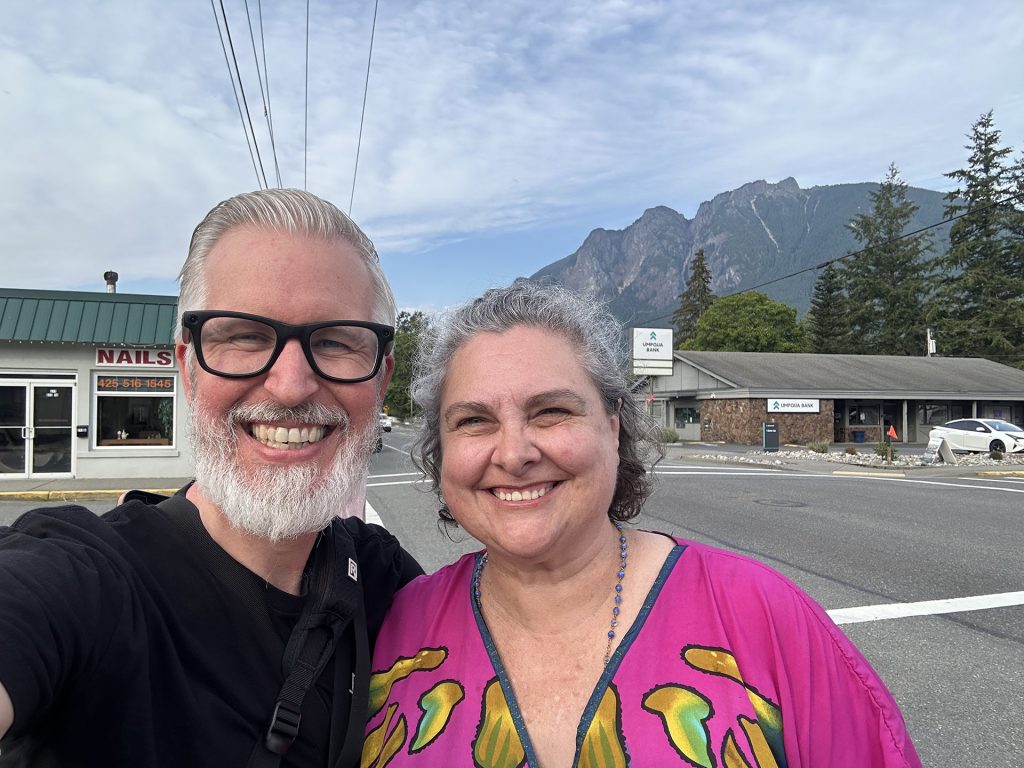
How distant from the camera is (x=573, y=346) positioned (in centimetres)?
184

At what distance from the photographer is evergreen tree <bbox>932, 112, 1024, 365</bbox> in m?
50.8

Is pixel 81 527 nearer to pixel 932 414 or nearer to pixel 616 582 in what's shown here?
pixel 616 582

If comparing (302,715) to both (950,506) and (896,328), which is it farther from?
(896,328)

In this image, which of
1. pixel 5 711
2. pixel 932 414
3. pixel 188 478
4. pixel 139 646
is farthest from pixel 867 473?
pixel 932 414

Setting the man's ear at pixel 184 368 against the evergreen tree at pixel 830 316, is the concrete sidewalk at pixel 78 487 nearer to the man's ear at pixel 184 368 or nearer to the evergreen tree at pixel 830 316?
the man's ear at pixel 184 368

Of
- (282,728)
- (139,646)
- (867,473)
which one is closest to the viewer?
(139,646)

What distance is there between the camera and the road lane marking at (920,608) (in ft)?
17.3

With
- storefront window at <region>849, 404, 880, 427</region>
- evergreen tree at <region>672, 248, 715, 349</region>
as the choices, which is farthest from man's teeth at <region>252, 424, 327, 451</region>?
evergreen tree at <region>672, 248, 715, 349</region>

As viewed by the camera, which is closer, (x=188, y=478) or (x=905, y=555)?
(x=905, y=555)

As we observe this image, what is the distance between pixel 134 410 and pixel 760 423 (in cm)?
2754

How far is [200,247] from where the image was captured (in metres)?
1.74

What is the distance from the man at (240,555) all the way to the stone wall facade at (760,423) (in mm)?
33730

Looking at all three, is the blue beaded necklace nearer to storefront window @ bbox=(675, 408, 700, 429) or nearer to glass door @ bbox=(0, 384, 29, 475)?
glass door @ bbox=(0, 384, 29, 475)

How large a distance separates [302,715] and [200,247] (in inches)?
46.1
